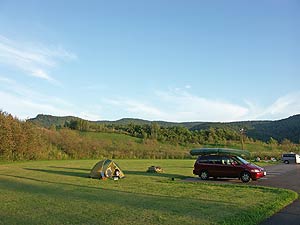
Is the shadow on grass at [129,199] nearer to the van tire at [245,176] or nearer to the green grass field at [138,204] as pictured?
the green grass field at [138,204]

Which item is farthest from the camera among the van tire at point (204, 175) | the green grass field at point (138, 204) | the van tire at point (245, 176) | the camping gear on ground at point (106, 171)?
the van tire at point (204, 175)

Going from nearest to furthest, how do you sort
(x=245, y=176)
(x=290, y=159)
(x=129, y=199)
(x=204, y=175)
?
(x=129, y=199) < (x=245, y=176) < (x=204, y=175) < (x=290, y=159)

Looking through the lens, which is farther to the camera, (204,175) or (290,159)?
(290,159)

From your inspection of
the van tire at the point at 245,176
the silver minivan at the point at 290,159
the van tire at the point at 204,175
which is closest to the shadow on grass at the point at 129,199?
the van tire at the point at 204,175

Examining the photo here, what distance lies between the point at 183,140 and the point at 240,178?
215ft

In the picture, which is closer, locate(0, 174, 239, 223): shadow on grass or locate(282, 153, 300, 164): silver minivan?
locate(0, 174, 239, 223): shadow on grass

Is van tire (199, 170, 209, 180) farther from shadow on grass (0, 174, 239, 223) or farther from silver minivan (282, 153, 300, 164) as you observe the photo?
silver minivan (282, 153, 300, 164)

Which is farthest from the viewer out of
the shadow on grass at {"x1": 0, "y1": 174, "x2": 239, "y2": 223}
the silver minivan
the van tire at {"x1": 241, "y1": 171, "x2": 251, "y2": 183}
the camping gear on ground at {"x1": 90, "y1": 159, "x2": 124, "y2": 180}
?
the silver minivan

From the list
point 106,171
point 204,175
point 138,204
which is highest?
point 106,171

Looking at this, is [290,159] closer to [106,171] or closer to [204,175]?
[204,175]

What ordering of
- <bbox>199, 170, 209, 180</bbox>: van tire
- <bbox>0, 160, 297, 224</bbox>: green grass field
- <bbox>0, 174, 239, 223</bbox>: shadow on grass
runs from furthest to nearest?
1. <bbox>199, 170, 209, 180</bbox>: van tire
2. <bbox>0, 174, 239, 223</bbox>: shadow on grass
3. <bbox>0, 160, 297, 224</bbox>: green grass field

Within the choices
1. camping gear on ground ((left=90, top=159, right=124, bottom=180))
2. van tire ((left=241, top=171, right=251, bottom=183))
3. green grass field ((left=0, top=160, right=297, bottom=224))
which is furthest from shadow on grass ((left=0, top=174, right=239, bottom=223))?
van tire ((left=241, top=171, right=251, bottom=183))

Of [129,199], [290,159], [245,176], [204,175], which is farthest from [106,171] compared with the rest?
[290,159]

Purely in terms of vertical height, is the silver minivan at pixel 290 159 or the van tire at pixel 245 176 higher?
the silver minivan at pixel 290 159
